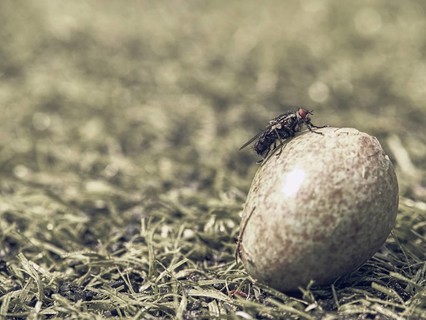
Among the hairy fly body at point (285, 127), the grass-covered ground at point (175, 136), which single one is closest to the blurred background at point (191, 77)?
the grass-covered ground at point (175, 136)

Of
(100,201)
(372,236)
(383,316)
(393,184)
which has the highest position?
(393,184)

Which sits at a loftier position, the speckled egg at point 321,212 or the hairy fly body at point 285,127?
the hairy fly body at point 285,127

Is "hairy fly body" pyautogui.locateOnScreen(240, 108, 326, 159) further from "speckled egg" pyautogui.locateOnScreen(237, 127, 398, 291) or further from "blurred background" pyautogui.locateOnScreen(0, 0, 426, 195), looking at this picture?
"blurred background" pyautogui.locateOnScreen(0, 0, 426, 195)

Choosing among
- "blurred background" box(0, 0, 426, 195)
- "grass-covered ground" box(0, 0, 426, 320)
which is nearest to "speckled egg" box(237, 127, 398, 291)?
"grass-covered ground" box(0, 0, 426, 320)

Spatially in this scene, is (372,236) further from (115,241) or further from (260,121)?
(260,121)

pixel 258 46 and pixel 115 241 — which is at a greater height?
pixel 258 46

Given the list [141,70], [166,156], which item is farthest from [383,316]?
[141,70]

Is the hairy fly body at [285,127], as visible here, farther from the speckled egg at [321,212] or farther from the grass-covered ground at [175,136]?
the grass-covered ground at [175,136]
